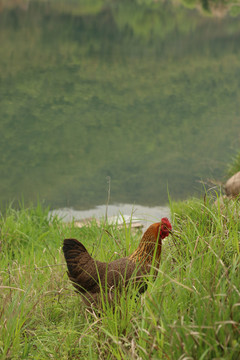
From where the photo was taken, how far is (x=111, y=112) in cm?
1268

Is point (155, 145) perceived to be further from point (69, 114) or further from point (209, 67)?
point (209, 67)

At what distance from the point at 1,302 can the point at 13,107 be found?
34.0 ft

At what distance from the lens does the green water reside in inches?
312

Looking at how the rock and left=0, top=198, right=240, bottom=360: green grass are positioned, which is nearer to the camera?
left=0, top=198, right=240, bottom=360: green grass

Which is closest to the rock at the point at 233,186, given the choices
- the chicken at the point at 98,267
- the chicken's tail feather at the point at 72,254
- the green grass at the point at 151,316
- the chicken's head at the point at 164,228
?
the green grass at the point at 151,316

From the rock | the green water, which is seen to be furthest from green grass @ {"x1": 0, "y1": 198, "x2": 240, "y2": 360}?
the green water

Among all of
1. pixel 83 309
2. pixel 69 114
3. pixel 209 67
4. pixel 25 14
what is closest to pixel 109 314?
pixel 83 309

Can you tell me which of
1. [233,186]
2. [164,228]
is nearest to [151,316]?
[164,228]

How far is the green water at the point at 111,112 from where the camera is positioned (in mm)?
7933

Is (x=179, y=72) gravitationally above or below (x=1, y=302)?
above

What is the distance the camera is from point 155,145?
10.1 metres

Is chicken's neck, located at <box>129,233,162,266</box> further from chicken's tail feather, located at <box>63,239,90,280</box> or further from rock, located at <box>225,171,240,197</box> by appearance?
rock, located at <box>225,171,240,197</box>

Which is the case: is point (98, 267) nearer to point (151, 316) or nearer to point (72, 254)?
point (72, 254)

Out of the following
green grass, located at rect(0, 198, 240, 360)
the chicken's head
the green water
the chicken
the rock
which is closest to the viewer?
green grass, located at rect(0, 198, 240, 360)
